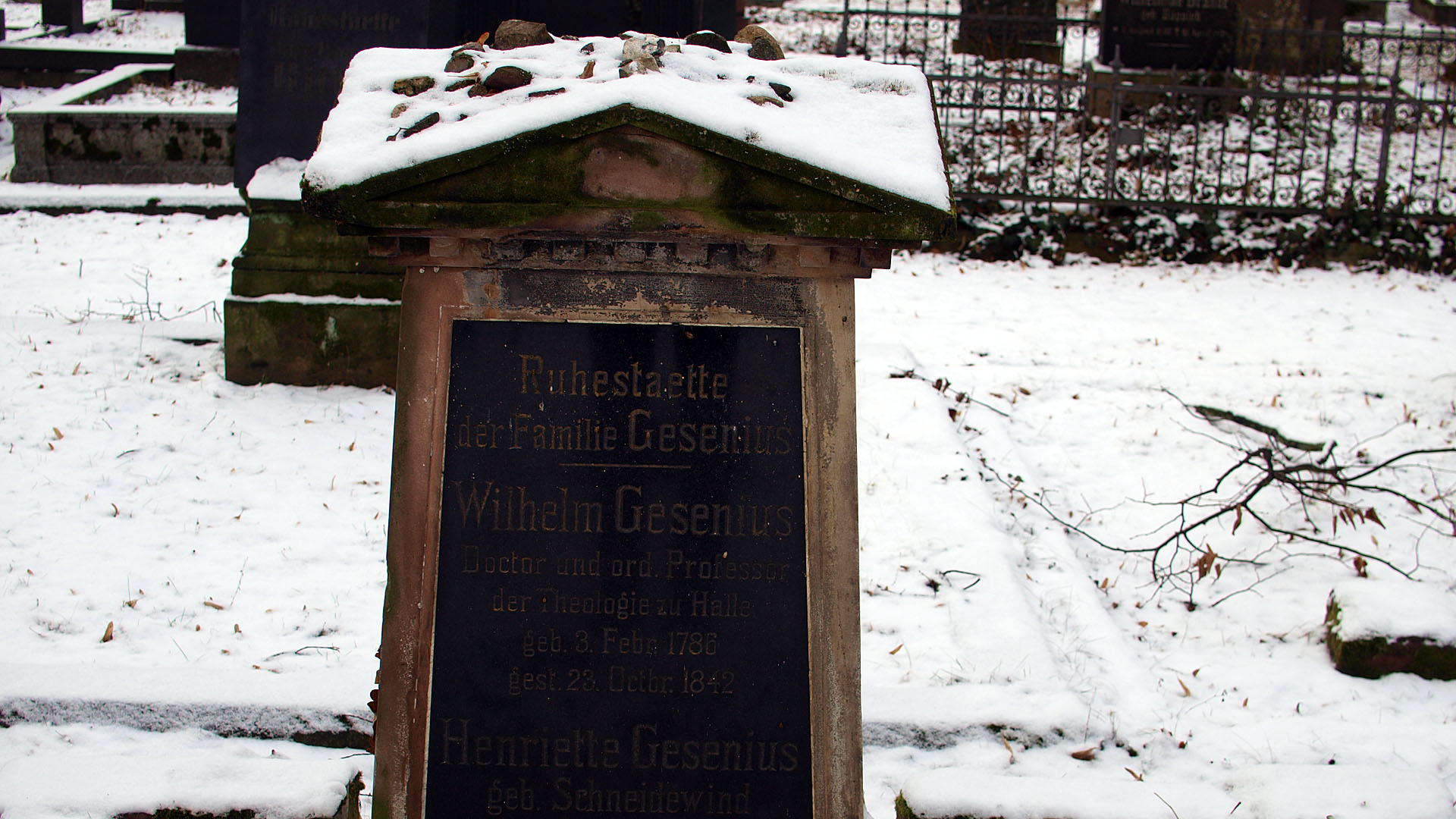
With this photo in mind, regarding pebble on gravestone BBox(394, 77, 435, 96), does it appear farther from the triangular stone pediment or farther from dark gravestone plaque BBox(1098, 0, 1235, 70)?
dark gravestone plaque BBox(1098, 0, 1235, 70)

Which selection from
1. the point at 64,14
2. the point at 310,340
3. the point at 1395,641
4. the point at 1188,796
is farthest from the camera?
the point at 64,14

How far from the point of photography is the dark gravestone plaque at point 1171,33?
38.8ft

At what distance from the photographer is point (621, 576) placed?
7.77 feet

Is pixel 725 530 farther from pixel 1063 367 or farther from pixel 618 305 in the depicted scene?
pixel 1063 367

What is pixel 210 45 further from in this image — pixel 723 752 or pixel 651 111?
pixel 723 752

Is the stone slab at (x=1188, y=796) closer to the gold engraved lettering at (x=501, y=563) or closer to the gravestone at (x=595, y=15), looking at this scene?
the gold engraved lettering at (x=501, y=563)

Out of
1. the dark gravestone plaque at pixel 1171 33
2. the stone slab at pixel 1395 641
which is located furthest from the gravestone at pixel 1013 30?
the stone slab at pixel 1395 641

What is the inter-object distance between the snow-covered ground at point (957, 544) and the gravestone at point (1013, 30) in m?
6.97

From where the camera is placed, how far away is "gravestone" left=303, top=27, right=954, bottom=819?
233 centimetres

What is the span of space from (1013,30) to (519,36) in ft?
40.6

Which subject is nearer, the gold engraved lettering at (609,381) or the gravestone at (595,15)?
Result: the gold engraved lettering at (609,381)

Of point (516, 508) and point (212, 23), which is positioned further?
point (212, 23)

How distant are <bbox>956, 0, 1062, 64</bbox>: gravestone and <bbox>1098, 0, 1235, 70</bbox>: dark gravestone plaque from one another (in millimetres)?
1144

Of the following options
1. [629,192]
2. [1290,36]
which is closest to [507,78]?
[629,192]
